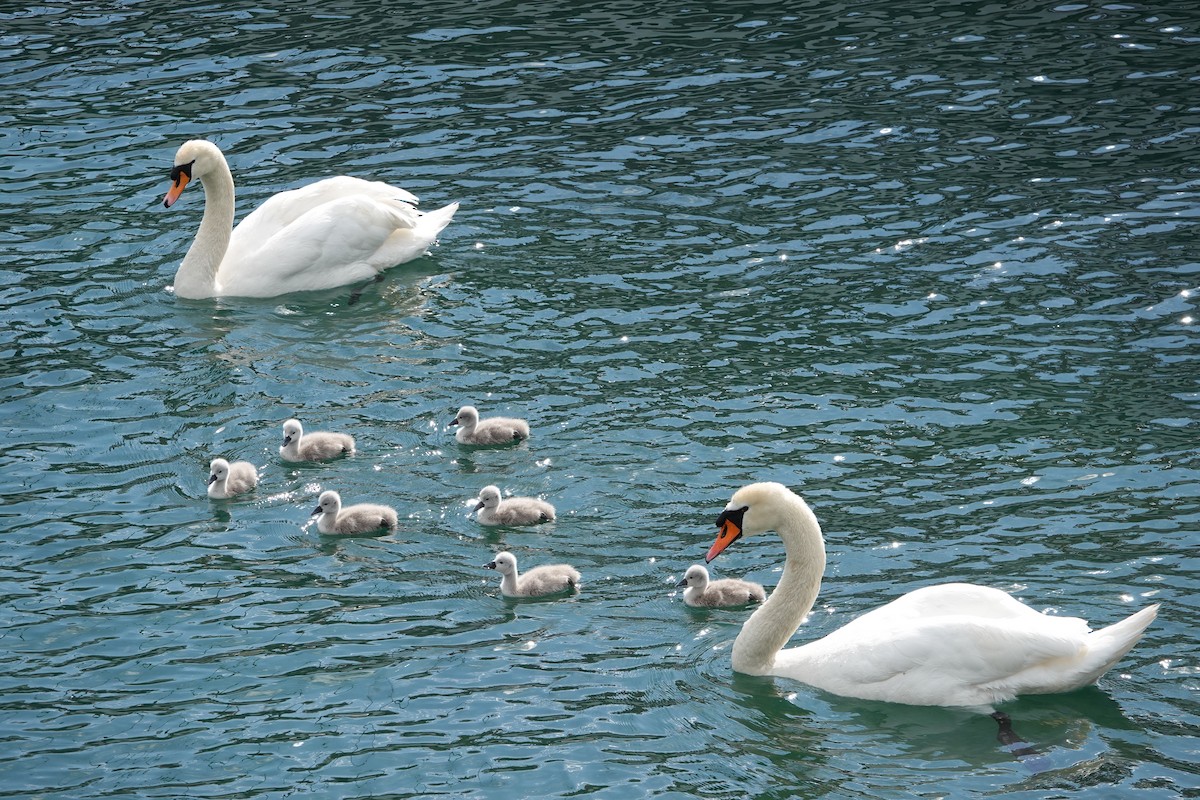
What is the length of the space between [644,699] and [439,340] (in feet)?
19.5

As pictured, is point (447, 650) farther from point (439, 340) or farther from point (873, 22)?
point (873, 22)

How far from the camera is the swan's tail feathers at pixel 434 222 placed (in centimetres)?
1647

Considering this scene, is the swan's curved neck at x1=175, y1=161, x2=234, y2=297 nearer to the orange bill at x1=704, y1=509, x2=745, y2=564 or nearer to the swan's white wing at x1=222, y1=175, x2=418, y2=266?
the swan's white wing at x1=222, y1=175, x2=418, y2=266

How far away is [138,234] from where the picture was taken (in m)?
17.2

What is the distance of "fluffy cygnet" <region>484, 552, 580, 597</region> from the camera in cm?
1089

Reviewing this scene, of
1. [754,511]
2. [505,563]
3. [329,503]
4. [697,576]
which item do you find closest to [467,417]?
[329,503]

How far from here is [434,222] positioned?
1655 centimetres

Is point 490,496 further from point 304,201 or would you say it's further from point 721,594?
point 304,201

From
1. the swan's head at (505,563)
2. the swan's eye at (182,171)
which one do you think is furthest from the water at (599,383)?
the swan's eye at (182,171)

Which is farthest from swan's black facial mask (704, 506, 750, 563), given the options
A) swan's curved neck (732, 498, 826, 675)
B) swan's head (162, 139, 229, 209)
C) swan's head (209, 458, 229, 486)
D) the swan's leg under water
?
swan's head (162, 139, 229, 209)

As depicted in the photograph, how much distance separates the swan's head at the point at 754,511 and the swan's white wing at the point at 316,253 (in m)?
7.20

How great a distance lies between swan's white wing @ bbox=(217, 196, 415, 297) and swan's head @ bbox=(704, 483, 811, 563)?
720cm

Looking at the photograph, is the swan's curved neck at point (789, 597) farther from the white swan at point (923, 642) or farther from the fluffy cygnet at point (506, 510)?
the fluffy cygnet at point (506, 510)

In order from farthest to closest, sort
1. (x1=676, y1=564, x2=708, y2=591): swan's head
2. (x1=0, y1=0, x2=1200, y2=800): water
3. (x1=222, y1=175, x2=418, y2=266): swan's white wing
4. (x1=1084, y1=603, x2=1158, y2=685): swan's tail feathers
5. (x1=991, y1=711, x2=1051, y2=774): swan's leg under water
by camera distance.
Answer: (x1=222, y1=175, x2=418, y2=266): swan's white wing → (x1=676, y1=564, x2=708, y2=591): swan's head → (x1=0, y1=0, x2=1200, y2=800): water → (x1=1084, y1=603, x2=1158, y2=685): swan's tail feathers → (x1=991, y1=711, x2=1051, y2=774): swan's leg under water
